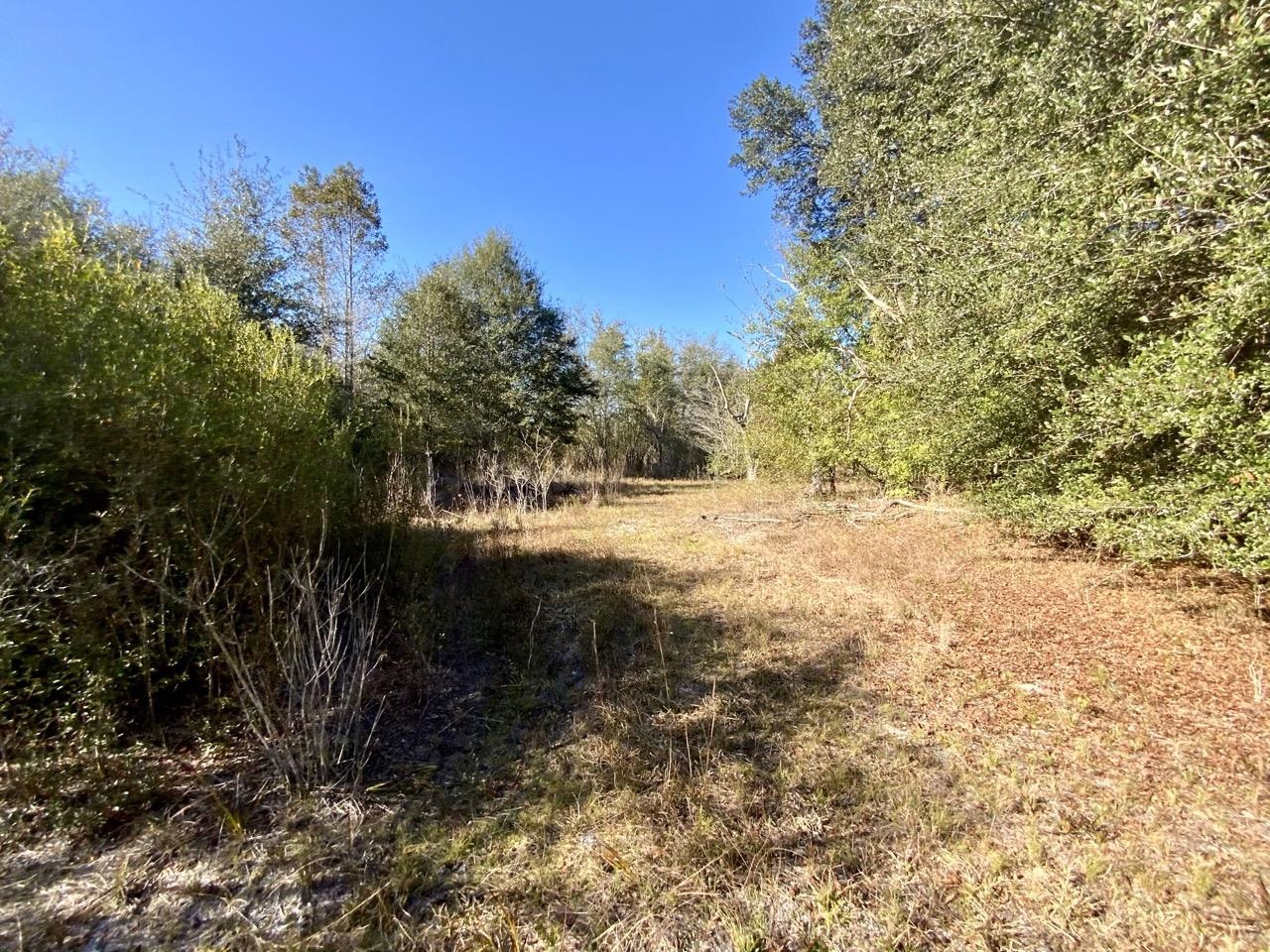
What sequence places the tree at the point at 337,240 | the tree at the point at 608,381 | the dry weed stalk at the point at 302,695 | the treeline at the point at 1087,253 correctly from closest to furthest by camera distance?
the dry weed stalk at the point at 302,695 < the treeline at the point at 1087,253 < the tree at the point at 337,240 < the tree at the point at 608,381

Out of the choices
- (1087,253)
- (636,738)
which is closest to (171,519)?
(636,738)

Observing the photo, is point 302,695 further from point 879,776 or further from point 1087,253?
point 1087,253

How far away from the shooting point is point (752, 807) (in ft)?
7.54

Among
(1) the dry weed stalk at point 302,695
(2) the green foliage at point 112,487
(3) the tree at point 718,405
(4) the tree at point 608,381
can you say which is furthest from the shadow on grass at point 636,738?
(4) the tree at point 608,381

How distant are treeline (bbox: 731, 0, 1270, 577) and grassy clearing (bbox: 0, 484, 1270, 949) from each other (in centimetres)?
126

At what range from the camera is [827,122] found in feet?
29.6

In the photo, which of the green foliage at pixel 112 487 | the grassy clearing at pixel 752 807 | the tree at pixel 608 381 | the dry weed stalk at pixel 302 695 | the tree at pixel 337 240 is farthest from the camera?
the tree at pixel 608 381

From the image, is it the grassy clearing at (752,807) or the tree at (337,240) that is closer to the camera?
the grassy clearing at (752,807)

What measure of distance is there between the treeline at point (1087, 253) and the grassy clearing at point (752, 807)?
1260mm

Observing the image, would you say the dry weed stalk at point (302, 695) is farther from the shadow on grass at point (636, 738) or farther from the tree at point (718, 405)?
the tree at point (718, 405)

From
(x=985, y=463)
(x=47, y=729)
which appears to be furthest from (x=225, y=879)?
(x=985, y=463)

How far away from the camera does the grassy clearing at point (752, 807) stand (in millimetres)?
1746

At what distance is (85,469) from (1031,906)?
171 inches

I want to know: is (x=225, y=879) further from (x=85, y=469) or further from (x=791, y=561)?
(x=791, y=561)
